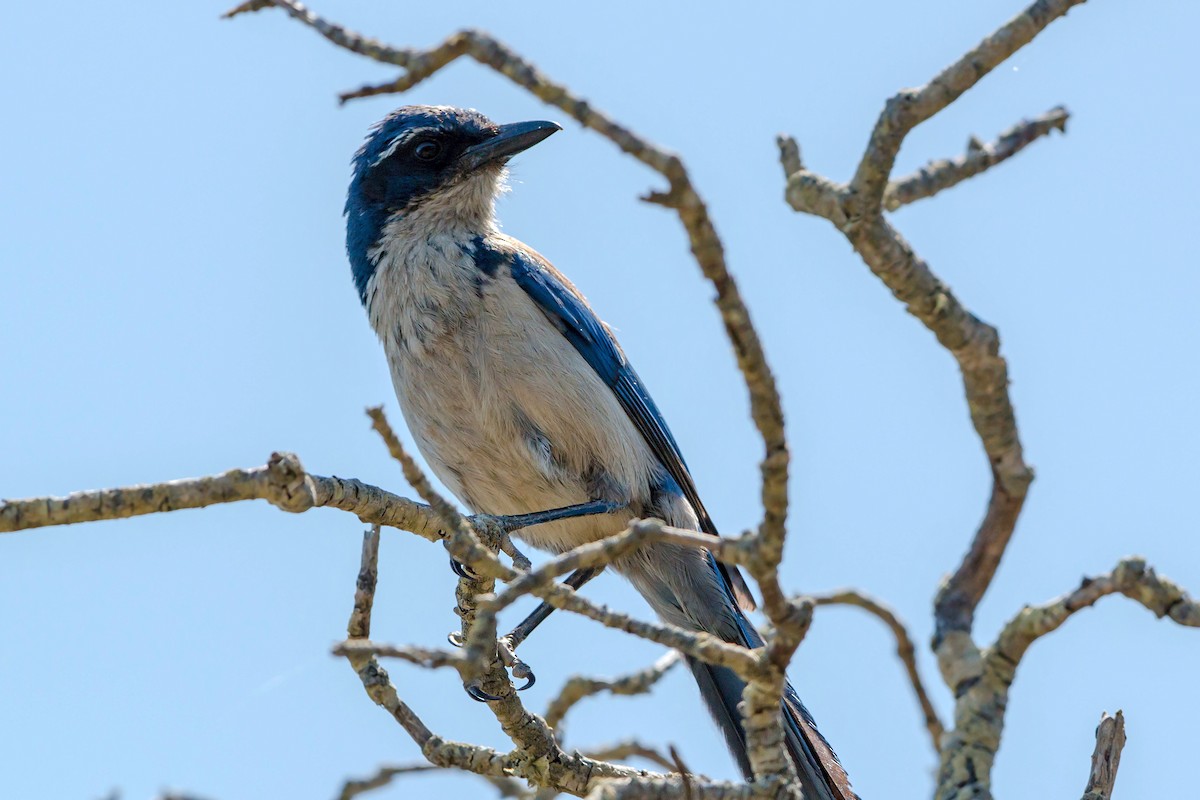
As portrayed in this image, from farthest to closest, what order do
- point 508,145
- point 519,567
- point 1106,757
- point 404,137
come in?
point 404,137, point 508,145, point 519,567, point 1106,757

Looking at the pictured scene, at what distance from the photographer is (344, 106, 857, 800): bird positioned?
6305 millimetres

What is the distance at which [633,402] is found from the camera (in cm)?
698

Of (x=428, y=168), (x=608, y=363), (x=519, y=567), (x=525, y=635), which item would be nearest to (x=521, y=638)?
(x=525, y=635)

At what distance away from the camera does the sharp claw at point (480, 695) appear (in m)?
4.90

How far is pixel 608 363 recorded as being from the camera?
697 centimetres

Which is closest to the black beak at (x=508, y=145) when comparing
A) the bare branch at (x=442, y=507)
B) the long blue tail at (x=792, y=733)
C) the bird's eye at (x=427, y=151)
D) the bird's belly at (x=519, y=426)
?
the bird's eye at (x=427, y=151)

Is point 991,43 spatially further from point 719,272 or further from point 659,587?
point 659,587

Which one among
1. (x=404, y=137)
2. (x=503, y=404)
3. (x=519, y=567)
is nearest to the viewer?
(x=519, y=567)

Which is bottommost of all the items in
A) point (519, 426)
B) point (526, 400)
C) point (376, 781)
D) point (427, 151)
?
point (376, 781)

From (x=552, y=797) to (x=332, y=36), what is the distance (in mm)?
2025

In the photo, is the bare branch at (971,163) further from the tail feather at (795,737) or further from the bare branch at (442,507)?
the tail feather at (795,737)

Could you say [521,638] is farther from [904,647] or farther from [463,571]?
[904,647]

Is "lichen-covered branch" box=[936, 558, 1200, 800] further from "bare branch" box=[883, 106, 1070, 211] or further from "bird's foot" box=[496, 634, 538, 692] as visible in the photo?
"bird's foot" box=[496, 634, 538, 692]

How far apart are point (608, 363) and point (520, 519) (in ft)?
4.29
